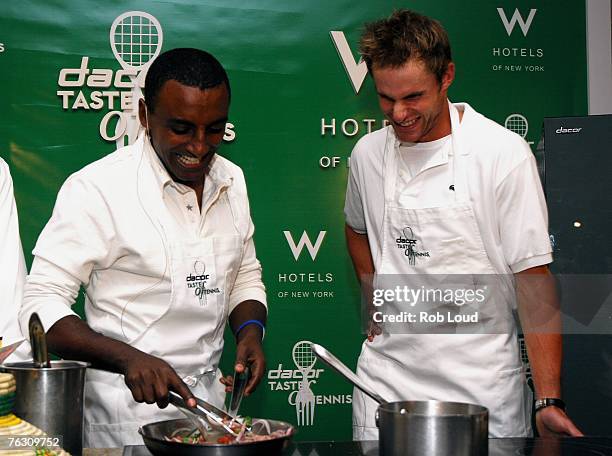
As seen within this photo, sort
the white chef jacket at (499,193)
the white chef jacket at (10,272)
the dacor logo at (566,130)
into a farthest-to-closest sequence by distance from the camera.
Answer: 1. the dacor logo at (566,130)
2. the white chef jacket at (499,193)
3. the white chef jacket at (10,272)

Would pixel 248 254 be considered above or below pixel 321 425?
above

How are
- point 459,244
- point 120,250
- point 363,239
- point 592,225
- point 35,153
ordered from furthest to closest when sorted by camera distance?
point 35,153
point 592,225
point 363,239
point 459,244
point 120,250

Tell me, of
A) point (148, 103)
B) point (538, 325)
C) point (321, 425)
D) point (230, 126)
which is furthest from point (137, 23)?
point (538, 325)

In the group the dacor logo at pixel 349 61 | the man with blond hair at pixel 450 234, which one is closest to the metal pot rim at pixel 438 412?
the man with blond hair at pixel 450 234

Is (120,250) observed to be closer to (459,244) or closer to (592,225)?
(459,244)

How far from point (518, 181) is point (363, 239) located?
0.52 metres

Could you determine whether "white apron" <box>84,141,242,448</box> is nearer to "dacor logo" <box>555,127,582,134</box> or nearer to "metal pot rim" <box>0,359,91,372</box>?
"metal pot rim" <box>0,359,91,372</box>

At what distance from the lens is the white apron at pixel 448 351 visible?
1.86 meters

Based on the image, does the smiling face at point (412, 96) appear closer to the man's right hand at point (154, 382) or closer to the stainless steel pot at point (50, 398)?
the man's right hand at point (154, 382)

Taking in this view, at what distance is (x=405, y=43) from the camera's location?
183 centimetres

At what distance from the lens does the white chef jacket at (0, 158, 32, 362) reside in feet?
5.65

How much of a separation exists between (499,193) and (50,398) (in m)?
1.06

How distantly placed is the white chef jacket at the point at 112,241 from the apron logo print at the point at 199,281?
0.16 ft

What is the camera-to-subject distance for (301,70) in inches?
117
